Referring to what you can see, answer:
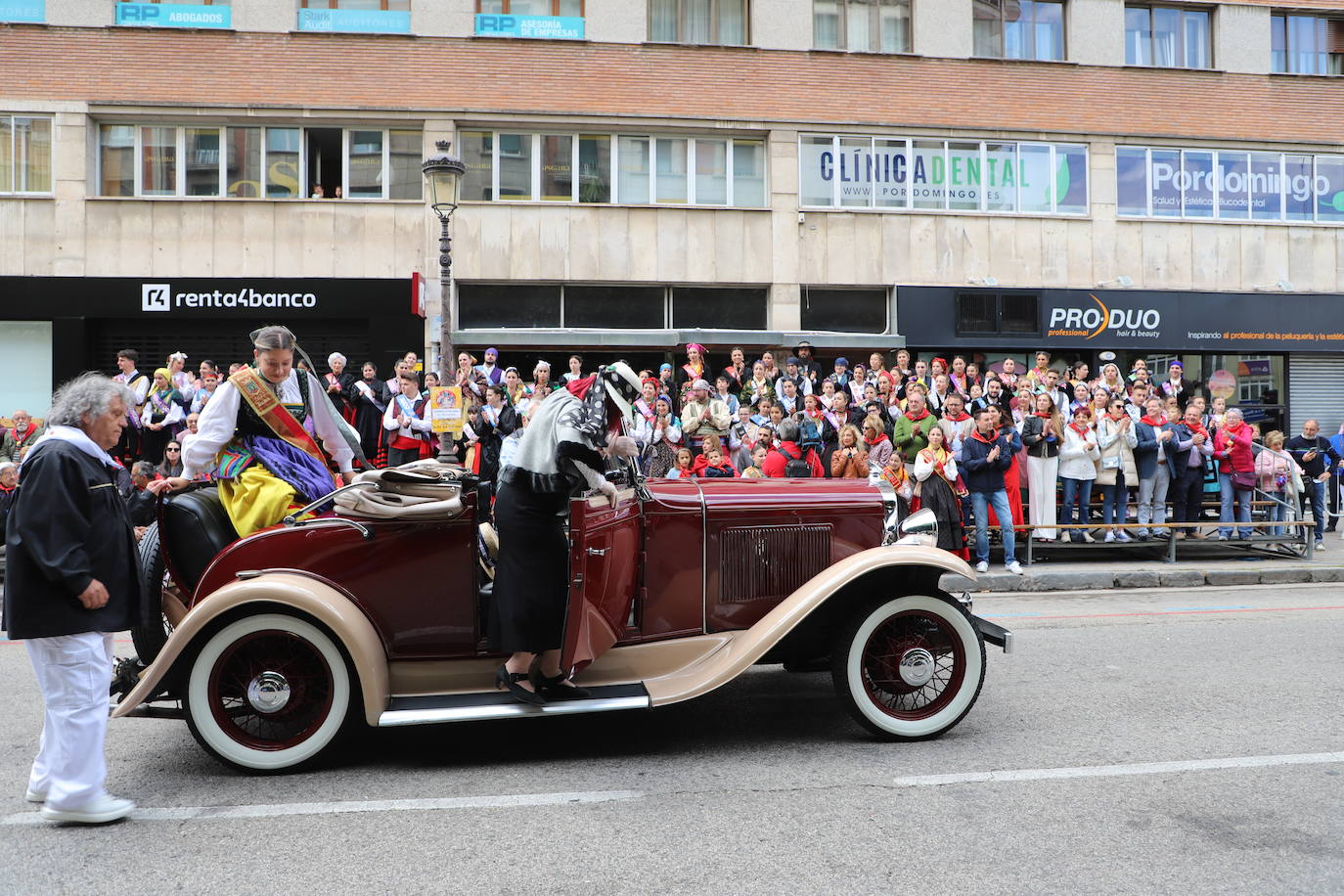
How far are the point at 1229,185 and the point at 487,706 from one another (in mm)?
22304

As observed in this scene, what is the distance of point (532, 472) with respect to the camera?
15.8ft

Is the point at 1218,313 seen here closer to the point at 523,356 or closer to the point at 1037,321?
the point at 1037,321

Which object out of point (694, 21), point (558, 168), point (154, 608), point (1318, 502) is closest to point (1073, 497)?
point (1318, 502)

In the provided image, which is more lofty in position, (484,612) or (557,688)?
(484,612)

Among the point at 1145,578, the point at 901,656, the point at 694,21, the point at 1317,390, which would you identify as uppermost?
the point at 694,21

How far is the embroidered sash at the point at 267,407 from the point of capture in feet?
17.1

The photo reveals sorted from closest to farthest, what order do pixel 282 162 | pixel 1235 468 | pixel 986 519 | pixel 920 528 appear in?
pixel 920 528 < pixel 986 519 < pixel 1235 468 < pixel 282 162

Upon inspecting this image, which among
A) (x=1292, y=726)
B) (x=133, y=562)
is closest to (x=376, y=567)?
(x=133, y=562)

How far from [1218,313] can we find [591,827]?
2124 cm

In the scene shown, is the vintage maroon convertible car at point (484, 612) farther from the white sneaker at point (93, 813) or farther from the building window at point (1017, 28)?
the building window at point (1017, 28)

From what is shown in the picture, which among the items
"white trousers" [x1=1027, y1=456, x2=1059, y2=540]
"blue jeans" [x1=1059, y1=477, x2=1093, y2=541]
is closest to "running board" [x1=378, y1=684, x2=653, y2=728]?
"white trousers" [x1=1027, y1=456, x2=1059, y2=540]

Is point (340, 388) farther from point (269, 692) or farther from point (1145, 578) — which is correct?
point (1145, 578)

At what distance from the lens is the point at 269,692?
15.9 ft

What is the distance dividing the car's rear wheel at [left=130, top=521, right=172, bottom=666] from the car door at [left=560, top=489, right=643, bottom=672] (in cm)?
203
